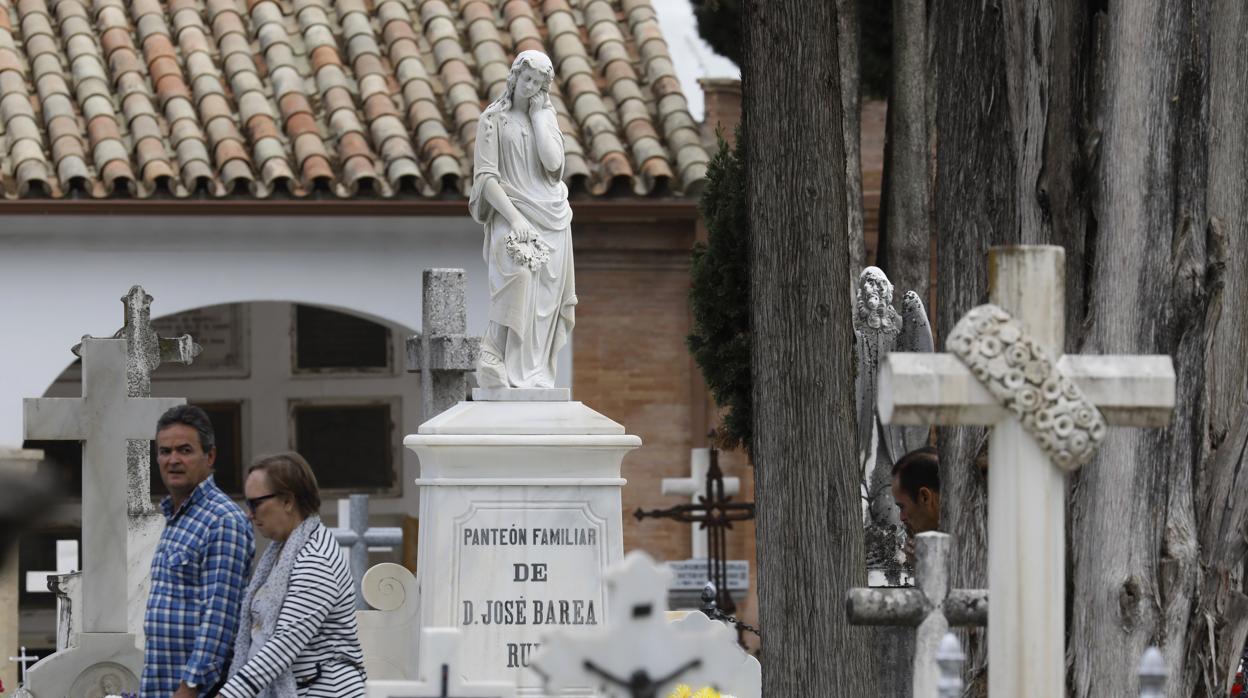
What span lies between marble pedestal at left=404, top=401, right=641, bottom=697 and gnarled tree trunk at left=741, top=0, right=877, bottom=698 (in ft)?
5.55

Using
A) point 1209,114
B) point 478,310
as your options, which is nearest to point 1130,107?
point 1209,114

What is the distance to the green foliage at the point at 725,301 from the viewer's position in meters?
13.8

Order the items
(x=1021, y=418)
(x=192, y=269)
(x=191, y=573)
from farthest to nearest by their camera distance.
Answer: (x=192, y=269) → (x=191, y=573) → (x=1021, y=418)

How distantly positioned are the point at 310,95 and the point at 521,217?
707 cm

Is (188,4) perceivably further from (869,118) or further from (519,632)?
(519,632)

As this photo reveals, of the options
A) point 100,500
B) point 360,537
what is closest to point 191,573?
point 100,500

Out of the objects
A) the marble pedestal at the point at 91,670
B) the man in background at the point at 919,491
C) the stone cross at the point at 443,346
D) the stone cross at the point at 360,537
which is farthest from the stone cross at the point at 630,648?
the stone cross at the point at 360,537

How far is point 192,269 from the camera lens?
15914 mm

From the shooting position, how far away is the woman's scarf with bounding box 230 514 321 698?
620 cm

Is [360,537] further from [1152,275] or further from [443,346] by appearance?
[1152,275]

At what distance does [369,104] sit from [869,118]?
4.12m

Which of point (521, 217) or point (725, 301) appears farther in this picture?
point (725, 301)

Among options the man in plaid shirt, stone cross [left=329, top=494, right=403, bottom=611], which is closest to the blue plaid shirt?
the man in plaid shirt

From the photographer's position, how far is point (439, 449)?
934cm
